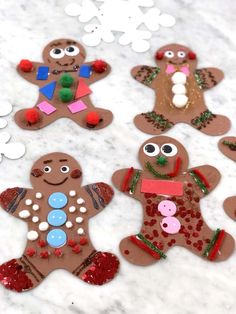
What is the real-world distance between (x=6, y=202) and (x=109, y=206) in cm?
24

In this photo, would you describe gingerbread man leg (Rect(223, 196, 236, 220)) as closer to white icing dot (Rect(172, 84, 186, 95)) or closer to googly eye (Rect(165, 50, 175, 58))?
white icing dot (Rect(172, 84, 186, 95))

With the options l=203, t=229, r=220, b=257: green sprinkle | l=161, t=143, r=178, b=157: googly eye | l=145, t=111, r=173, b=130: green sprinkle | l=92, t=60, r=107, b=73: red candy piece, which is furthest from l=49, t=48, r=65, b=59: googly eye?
l=203, t=229, r=220, b=257: green sprinkle

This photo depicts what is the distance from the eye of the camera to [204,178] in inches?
41.5

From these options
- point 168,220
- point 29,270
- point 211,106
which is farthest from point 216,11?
point 29,270

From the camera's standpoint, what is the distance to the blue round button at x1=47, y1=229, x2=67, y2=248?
37.8 inches

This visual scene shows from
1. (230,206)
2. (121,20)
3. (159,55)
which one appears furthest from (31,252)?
(121,20)

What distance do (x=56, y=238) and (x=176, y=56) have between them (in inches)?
25.9

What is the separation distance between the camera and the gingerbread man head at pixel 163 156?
1070mm

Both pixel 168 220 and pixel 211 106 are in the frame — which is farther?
pixel 211 106

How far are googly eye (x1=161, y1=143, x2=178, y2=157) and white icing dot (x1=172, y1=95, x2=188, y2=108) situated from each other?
13 cm

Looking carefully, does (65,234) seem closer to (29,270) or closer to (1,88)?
(29,270)

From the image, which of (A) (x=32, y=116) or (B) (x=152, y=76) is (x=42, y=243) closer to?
(A) (x=32, y=116)

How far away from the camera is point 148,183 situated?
105 cm

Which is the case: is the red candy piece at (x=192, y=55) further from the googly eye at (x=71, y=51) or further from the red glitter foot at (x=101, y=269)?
the red glitter foot at (x=101, y=269)
